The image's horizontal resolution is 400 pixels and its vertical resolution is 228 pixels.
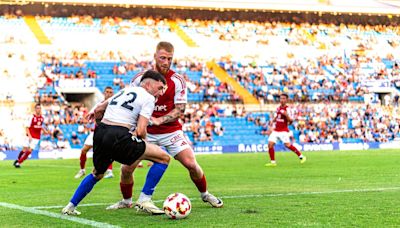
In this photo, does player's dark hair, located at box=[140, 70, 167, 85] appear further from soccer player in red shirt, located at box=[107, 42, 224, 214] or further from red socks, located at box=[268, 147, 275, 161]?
red socks, located at box=[268, 147, 275, 161]

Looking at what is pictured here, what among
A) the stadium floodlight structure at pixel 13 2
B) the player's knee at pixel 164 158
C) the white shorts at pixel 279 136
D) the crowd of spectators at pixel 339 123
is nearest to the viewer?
the player's knee at pixel 164 158

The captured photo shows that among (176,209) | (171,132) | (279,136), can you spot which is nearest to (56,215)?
(176,209)

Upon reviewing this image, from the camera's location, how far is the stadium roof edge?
166 feet

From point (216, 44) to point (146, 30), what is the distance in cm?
528

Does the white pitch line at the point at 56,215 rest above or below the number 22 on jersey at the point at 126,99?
below

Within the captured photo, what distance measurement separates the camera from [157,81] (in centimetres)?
939

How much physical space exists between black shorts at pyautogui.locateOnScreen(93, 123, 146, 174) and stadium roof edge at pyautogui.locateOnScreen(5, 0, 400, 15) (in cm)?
4047

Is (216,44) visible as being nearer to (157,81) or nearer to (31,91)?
(31,91)

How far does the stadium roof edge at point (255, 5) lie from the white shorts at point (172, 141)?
39572 millimetres

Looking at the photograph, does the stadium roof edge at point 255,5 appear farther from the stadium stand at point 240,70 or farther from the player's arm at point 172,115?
the player's arm at point 172,115

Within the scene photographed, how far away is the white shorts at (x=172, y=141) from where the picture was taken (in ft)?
34.4

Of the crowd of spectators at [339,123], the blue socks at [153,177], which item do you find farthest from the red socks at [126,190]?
the crowd of spectators at [339,123]

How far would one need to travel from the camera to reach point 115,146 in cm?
923

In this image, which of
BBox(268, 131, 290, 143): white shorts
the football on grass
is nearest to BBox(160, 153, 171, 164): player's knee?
the football on grass
